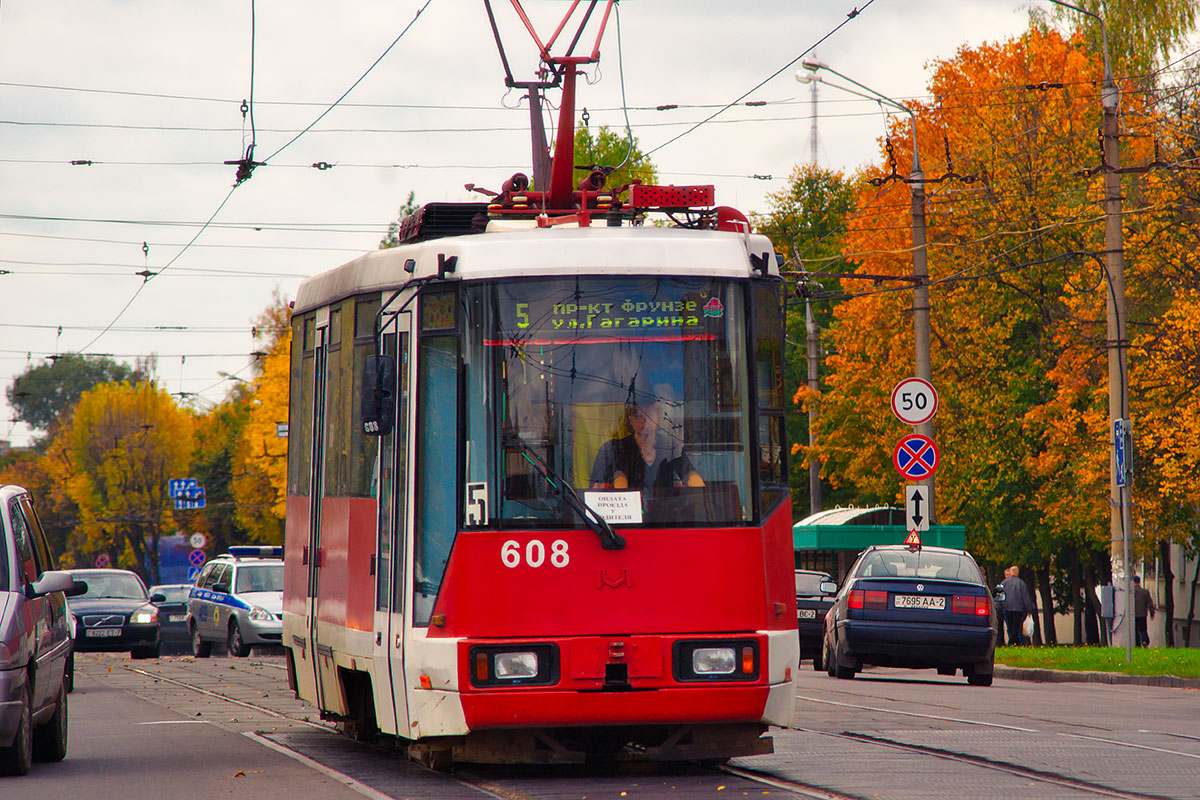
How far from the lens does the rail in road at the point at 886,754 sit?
380 inches

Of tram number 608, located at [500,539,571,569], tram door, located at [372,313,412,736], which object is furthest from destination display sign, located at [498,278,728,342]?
tram number 608, located at [500,539,571,569]

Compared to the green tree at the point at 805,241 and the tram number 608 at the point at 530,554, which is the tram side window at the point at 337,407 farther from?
the green tree at the point at 805,241

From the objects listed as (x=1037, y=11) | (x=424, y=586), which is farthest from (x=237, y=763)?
(x=1037, y=11)

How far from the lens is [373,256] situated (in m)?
11.3

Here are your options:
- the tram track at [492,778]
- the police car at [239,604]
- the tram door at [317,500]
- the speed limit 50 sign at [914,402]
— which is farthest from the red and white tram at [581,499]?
the police car at [239,604]

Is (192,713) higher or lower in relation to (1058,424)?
lower

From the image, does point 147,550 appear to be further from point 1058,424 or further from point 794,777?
point 794,777

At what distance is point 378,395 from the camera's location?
10.1 m

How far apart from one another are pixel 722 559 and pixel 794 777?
1.29 metres

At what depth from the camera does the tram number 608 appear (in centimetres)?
976

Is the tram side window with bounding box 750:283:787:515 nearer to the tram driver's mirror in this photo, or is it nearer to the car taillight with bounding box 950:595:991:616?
the tram driver's mirror

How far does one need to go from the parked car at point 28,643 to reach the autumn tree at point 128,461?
273ft

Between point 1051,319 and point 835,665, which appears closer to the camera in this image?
point 835,665

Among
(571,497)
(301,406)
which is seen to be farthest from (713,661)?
(301,406)
